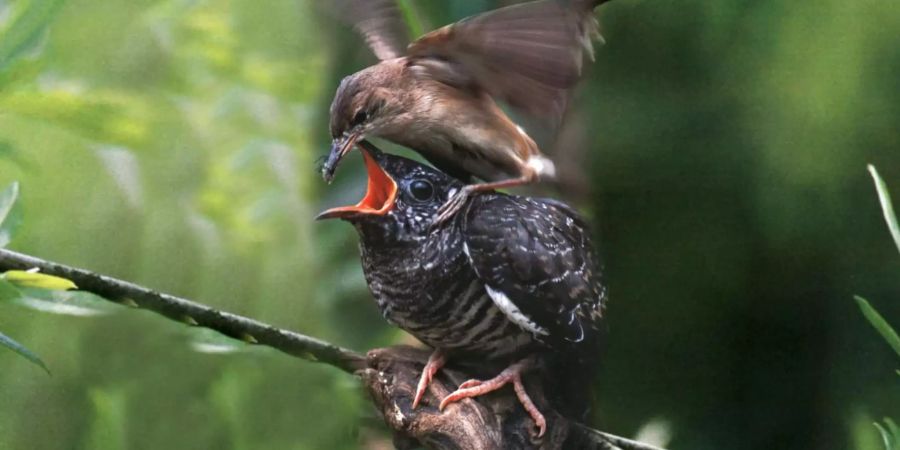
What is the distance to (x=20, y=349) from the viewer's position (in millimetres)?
845

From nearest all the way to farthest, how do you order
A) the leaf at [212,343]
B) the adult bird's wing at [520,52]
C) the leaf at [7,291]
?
the adult bird's wing at [520,52], the leaf at [7,291], the leaf at [212,343]

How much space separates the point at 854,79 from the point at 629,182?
0.84 feet

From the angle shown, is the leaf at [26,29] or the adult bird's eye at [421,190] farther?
the leaf at [26,29]

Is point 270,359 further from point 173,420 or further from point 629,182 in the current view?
point 629,182

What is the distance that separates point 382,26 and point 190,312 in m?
0.35

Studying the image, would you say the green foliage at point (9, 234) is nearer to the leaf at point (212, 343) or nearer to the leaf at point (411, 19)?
→ the leaf at point (212, 343)

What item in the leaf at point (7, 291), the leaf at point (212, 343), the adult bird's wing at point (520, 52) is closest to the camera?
the adult bird's wing at point (520, 52)

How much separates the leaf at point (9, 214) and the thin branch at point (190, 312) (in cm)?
2

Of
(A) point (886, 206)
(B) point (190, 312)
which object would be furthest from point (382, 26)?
(A) point (886, 206)

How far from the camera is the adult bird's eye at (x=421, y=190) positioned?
761 millimetres

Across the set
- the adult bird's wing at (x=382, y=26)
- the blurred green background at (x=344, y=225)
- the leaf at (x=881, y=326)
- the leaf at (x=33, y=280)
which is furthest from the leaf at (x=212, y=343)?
the leaf at (x=881, y=326)

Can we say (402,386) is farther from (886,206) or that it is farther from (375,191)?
(886,206)

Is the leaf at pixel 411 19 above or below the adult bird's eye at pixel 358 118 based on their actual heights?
above

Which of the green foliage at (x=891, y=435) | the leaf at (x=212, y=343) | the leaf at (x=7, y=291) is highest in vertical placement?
the leaf at (x=7, y=291)
